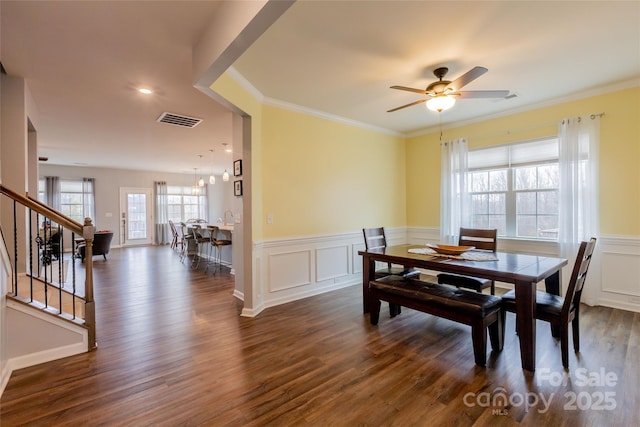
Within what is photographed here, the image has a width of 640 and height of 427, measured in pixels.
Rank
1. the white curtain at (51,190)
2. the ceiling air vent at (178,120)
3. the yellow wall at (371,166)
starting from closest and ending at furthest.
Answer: the yellow wall at (371,166)
the ceiling air vent at (178,120)
the white curtain at (51,190)

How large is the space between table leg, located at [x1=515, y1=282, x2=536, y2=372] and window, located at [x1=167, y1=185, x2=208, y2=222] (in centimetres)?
1109

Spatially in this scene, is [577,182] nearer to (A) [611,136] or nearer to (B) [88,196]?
(A) [611,136]

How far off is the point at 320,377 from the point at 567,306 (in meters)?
1.95

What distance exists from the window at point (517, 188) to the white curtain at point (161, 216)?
9942mm

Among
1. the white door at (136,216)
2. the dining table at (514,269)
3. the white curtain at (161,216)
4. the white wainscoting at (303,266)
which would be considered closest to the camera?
the dining table at (514,269)

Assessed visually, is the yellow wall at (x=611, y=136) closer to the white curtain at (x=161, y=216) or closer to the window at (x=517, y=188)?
the window at (x=517, y=188)

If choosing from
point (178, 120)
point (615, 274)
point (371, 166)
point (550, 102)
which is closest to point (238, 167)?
point (178, 120)

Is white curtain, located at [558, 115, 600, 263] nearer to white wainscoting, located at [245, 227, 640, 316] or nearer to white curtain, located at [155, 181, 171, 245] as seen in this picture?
white wainscoting, located at [245, 227, 640, 316]

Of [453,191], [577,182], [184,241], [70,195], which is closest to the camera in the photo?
[577,182]

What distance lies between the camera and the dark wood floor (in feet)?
5.88

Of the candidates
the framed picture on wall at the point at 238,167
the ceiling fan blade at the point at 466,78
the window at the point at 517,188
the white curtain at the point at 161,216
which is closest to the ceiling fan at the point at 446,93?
the ceiling fan blade at the point at 466,78

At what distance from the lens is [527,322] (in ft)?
7.35

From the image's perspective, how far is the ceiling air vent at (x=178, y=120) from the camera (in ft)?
14.3

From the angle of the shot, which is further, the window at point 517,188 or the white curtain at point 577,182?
the window at point 517,188
